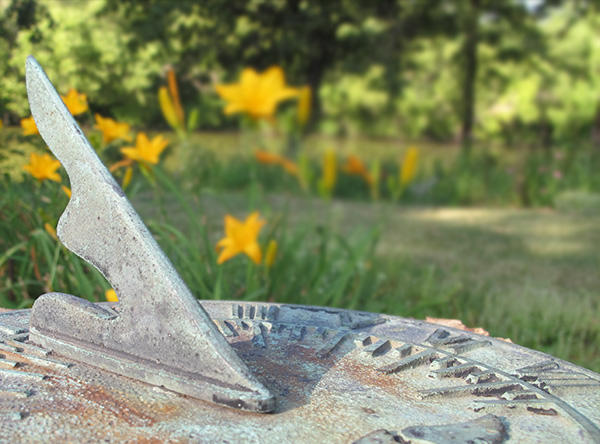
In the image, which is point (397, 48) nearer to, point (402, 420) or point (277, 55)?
point (277, 55)

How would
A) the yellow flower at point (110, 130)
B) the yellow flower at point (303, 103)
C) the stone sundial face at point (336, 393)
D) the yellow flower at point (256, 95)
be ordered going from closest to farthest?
the stone sundial face at point (336, 393) < the yellow flower at point (303, 103) < the yellow flower at point (256, 95) < the yellow flower at point (110, 130)

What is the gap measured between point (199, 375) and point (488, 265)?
337 cm

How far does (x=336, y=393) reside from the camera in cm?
132

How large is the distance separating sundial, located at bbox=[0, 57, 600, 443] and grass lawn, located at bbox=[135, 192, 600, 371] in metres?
1.14

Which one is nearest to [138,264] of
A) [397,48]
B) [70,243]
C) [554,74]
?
[70,243]

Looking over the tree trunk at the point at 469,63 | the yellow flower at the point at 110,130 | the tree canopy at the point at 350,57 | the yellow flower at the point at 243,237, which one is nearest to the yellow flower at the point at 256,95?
the yellow flower at the point at 243,237

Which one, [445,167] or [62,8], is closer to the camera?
[62,8]

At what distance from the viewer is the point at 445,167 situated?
26.8 feet

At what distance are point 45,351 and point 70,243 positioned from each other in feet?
0.74

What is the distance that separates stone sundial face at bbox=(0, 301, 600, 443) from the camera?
1.13 meters

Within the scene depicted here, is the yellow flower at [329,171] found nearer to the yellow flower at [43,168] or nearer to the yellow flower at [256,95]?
the yellow flower at [256,95]

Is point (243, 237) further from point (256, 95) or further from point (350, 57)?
point (350, 57)

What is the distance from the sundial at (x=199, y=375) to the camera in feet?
3.76

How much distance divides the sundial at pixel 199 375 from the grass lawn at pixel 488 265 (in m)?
1.14
